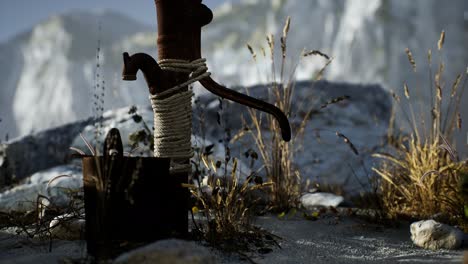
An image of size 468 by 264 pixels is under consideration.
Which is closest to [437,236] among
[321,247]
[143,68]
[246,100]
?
[321,247]

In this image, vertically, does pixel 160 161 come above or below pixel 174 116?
below

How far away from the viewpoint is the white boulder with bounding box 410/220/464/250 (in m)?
1.87

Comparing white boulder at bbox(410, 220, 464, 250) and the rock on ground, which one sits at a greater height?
the rock on ground

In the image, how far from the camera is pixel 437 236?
Result: 1.90m

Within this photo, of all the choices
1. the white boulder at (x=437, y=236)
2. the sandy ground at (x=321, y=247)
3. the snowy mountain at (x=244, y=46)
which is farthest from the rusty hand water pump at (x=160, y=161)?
the snowy mountain at (x=244, y=46)

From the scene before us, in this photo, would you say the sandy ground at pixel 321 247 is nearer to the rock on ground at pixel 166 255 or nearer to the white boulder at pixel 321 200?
the rock on ground at pixel 166 255

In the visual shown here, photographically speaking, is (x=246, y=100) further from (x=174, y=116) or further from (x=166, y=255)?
(x=166, y=255)

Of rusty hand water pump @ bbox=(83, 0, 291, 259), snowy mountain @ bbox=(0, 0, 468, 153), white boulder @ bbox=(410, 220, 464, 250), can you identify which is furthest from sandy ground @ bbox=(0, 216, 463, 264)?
snowy mountain @ bbox=(0, 0, 468, 153)

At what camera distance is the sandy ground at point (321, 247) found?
1.63 m

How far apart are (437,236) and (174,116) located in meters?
1.23

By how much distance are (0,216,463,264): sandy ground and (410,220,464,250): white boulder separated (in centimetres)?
5

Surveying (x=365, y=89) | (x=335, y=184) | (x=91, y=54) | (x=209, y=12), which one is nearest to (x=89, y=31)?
(x=91, y=54)

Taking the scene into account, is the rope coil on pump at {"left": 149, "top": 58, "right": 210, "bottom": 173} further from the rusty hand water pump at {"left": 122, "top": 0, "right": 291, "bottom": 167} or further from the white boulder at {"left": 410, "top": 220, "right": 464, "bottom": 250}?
the white boulder at {"left": 410, "top": 220, "right": 464, "bottom": 250}

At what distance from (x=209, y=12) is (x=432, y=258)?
1.27m
